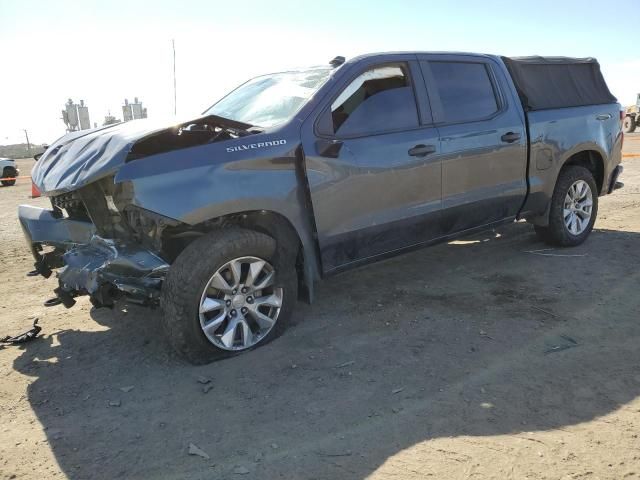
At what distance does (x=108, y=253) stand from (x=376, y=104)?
2178 mm

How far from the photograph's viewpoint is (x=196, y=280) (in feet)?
10.8

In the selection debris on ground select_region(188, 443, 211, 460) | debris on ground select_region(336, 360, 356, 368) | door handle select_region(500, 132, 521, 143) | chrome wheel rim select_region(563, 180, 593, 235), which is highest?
door handle select_region(500, 132, 521, 143)

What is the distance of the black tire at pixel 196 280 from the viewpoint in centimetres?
329

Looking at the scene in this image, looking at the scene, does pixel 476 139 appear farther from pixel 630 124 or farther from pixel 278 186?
pixel 630 124

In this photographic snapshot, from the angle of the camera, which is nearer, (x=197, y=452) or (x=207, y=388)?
(x=197, y=452)

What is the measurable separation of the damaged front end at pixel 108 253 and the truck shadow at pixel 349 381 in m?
0.51

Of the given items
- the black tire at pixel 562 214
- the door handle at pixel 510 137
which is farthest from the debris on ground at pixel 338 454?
the black tire at pixel 562 214

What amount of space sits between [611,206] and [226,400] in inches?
280

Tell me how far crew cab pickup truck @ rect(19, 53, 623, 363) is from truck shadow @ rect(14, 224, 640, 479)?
1.36 ft

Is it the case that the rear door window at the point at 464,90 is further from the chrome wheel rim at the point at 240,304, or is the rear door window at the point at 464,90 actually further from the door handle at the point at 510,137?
the chrome wheel rim at the point at 240,304

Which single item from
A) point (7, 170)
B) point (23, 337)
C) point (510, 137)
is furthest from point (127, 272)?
point (7, 170)

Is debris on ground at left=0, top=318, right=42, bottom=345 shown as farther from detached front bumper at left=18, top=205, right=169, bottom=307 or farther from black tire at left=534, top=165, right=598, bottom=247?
black tire at left=534, top=165, right=598, bottom=247

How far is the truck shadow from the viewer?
2646 mm

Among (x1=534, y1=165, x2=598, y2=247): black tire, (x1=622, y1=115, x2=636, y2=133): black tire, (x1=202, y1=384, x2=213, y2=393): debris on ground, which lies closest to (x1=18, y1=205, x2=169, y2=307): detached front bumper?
(x1=202, y1=384, x2=213, y2=393): debris on ground
